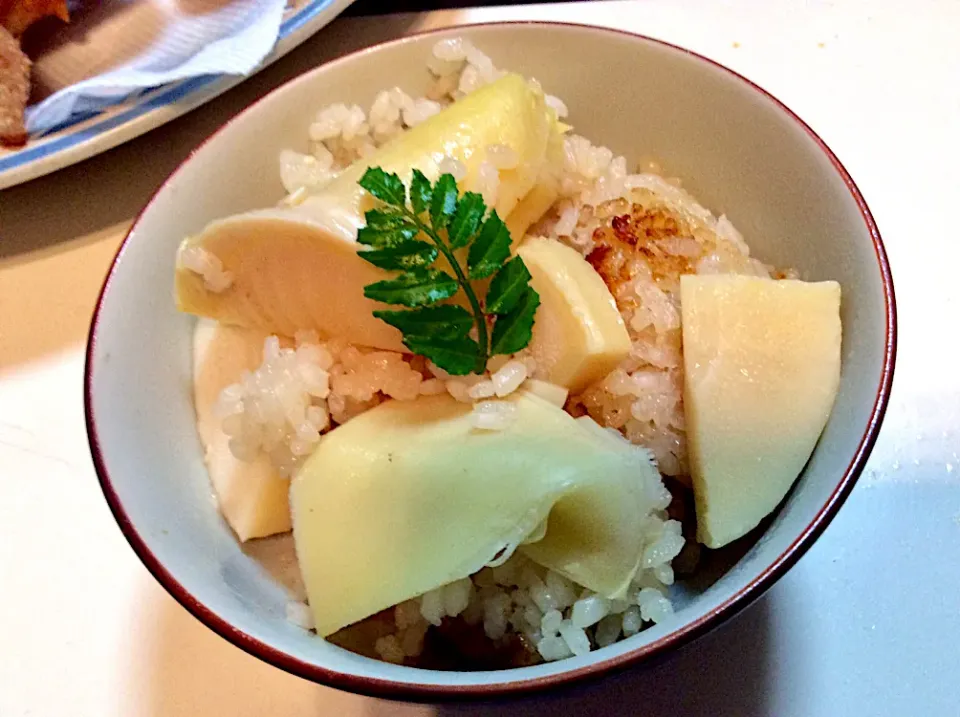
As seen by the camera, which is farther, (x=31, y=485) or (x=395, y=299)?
(x=31, y=485)

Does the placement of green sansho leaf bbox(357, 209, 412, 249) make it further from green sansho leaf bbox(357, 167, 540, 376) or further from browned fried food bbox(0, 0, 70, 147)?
browned fried food bbox(0, 0, 70, 147)

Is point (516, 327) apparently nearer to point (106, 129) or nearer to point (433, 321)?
point (433, 321)

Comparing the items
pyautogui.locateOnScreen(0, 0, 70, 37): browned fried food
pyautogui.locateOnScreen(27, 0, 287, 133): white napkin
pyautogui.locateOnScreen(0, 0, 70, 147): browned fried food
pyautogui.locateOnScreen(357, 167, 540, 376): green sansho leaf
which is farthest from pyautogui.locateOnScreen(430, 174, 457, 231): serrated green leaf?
pyautogui.locateOnScreen(0, 0, 70, 37): browned fried food

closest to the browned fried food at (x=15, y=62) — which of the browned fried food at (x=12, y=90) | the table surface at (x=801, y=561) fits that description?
the browned fried food at (x=12, y=90)

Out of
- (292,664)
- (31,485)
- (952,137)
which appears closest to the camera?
(292,664)

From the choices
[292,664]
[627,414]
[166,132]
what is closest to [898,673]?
[627,414]

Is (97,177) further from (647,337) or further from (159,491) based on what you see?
(647,337)

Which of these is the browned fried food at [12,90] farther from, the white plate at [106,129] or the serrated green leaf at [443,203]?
the serrated green leaf at [443,203]
